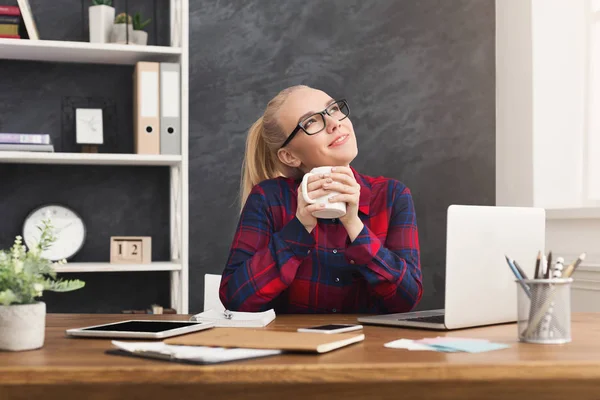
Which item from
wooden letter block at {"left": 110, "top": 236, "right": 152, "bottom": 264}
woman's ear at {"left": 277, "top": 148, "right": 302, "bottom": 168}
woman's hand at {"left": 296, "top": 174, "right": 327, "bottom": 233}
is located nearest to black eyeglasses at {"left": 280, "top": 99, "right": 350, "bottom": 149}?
woman's ear at {"left": 277, "top": 148, "right": 302, "bottom": 168}

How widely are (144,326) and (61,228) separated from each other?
2009 millimetres

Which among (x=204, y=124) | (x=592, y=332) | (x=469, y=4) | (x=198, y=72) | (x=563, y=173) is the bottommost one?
(x=592, y=332)

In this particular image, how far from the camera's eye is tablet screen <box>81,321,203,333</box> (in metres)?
1.35

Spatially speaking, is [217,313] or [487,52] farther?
[487,52]

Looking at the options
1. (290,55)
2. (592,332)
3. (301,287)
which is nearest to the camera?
(592,332)

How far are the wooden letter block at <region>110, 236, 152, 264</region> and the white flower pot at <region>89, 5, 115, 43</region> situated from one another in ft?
2.70

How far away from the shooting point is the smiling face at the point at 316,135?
Answer: 6.44ft

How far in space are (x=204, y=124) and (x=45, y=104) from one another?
684 mm

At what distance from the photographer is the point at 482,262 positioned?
1.50 m

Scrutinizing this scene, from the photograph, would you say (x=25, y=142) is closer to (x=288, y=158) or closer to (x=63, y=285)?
(x=288, y=158)

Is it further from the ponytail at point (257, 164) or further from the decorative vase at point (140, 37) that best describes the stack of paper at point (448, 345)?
the decorative vase at point (140, 37)

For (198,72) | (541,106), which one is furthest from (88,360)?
(541,106)

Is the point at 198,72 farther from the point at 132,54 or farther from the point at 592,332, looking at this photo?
the point at 592,332

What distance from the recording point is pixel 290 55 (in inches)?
141
